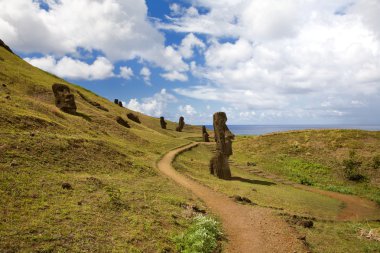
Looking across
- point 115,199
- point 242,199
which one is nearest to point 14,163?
point 115,199

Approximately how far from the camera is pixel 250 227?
20875mm

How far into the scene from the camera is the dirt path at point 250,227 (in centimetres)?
1802

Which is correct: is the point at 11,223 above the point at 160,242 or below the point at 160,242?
above

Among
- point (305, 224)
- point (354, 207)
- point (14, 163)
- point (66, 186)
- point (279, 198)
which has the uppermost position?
point (14, 163)

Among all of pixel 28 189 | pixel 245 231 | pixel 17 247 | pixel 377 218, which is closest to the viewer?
pixel 17 247

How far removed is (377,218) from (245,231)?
16663mm

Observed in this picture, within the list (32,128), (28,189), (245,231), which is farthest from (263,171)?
(28,189)

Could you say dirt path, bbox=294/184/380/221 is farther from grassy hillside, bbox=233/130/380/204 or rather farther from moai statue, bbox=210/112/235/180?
moai statue, bbox=210/112/235/180

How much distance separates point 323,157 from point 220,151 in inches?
964

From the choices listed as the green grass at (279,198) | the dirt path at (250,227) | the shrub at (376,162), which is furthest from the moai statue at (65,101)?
the shrub at (376,162)

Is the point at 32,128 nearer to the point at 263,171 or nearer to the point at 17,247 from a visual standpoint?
the point at 17,247

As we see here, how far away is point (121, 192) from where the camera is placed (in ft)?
73.6

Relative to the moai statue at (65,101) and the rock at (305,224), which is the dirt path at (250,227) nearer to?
the rock at (305,224)

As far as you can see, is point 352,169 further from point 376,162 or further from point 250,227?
point 250,227
